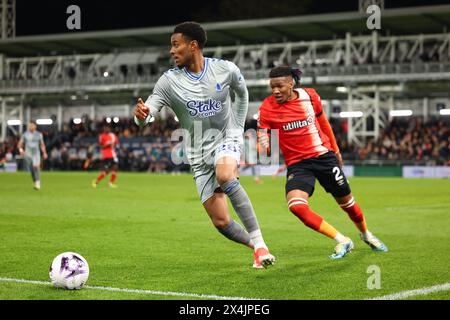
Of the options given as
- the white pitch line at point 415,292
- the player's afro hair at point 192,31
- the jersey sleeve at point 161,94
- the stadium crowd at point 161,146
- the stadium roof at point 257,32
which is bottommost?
the stadium crowd at point 161,146

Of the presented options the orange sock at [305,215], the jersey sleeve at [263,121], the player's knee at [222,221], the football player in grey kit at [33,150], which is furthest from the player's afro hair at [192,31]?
the football player in grey kit at [33,150]

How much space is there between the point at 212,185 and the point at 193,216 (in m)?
7.47

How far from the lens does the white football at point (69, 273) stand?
638 centimetres

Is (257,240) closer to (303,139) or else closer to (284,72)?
(303,139)

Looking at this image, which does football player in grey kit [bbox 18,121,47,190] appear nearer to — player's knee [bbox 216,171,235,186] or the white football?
player's knee [bbox 216,171,235,186]

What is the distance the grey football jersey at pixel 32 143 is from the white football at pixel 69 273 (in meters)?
18.5

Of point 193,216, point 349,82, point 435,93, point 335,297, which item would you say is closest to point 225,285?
point 335,297

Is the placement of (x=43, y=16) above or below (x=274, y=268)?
above

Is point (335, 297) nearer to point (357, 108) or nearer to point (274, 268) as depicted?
point (274, 268)

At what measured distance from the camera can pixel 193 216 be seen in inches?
585

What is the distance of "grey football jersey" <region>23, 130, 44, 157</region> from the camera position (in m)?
24.4

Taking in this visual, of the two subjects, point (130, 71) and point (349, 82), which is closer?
point (349, 82)

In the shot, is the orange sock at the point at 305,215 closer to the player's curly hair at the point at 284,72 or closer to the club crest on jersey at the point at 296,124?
the club crest on jersey at the point at 296,124

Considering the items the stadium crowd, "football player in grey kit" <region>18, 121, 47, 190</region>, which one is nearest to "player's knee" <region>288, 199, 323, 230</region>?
"football player in grey kit" <region>18, 121, 47, 190</region>
